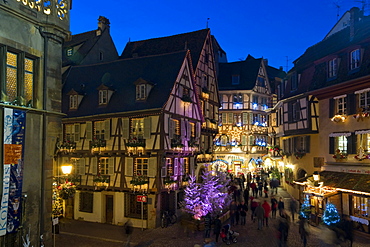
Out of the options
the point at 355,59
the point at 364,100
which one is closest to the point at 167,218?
the point at 364,100

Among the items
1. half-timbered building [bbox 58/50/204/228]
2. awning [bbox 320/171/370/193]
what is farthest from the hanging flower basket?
awning [bbox 320/171/370/193]

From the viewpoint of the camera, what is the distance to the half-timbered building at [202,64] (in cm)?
3250

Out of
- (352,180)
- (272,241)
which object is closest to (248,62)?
(352,180)

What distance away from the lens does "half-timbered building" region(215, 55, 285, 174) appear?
49.1m

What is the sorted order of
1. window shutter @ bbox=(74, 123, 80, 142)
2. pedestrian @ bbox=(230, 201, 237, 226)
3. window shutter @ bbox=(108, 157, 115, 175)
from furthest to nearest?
window shutter @ bbox=(74, 123, 80, 142)
window shutter @ bbox=(108, 157, 115, 175)
pedestrian @ bbox=(230, 201, 237, 226)

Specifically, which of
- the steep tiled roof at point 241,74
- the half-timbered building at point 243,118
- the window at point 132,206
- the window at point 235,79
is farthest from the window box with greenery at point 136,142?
the window at point 235,79

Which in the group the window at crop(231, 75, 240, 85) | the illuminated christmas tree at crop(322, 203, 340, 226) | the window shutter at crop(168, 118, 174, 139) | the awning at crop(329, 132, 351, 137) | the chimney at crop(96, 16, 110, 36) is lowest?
the illuminated christmas tree at crop(322, 203, 340, 226)

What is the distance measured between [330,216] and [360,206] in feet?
7.05

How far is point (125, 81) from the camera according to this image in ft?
87.4

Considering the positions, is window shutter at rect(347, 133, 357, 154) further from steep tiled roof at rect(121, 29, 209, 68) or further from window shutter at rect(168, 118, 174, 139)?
steep tiled roof at rect(121, 29, 209, 68)

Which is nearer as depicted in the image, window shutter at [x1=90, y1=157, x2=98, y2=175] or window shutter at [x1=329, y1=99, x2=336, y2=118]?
window shutter at [x1=329, y1=99, x2=336, y2=118]

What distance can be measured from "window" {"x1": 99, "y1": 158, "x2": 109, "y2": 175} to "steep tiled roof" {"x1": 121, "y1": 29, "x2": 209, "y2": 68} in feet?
38.4

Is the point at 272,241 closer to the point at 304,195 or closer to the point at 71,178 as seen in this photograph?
the point at 304,195

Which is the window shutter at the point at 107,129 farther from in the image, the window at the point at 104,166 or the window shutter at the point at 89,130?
the window at the point at 104,166
